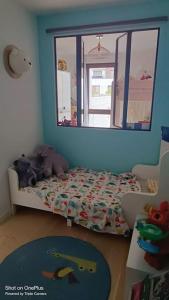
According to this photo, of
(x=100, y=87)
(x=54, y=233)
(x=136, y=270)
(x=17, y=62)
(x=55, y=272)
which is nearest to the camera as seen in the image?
(x=136, y=270)

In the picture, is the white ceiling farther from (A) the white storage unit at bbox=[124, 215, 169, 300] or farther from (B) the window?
(A) the white storage unit at bbox=[124, 215, 169, 300]

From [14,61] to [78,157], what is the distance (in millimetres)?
1441

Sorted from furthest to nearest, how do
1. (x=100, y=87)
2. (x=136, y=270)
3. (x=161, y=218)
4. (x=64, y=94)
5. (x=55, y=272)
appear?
(x=100, y=87)
(x=64, y=94)
(x=55, y=272)
(x=161, y=218)
(x=136, y=270)

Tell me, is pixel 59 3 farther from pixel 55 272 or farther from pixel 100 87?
pixel 55 272

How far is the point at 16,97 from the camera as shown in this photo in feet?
7.59

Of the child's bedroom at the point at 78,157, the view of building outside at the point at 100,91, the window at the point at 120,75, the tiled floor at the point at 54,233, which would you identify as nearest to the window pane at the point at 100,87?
the view of building outside at the point at 100,91

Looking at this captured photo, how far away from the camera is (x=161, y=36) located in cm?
217

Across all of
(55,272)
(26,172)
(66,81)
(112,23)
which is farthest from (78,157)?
(112,23)

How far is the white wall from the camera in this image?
6.91 feet

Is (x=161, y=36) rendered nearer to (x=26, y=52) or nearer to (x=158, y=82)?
(x=158, y=82)

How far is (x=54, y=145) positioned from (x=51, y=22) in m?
1.60

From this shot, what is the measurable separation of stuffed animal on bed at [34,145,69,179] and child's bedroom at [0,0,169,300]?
0.01 meters

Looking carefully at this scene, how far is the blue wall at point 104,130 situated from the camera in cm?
222

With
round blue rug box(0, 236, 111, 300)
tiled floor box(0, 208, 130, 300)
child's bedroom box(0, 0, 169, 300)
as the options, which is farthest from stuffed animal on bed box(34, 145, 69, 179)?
round blue rug box(0, 236, 111, 300)
